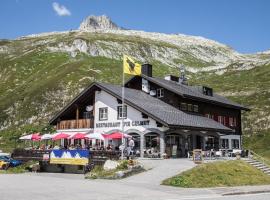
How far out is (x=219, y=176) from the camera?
2667cm

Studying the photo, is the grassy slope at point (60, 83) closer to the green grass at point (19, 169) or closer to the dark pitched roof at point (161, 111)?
the dark pitched roof at point (161, 111)

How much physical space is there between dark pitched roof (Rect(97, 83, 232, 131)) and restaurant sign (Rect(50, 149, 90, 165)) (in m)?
7.45

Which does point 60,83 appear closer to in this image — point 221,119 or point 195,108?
point 221,119

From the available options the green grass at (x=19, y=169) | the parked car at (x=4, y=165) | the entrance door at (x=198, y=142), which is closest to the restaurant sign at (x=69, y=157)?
the green grass at (x=19, y=169)

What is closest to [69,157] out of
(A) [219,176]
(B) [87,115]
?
(B) [87,115]

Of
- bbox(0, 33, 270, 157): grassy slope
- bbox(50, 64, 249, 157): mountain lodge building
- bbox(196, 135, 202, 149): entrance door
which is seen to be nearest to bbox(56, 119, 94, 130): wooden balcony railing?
bbox(50, 64, 249, 157): mountain lodge building

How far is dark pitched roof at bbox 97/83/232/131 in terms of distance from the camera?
38594mm

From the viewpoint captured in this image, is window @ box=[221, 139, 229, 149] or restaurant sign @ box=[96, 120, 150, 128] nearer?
restaurant sign @ box=[96, 120, 150, 128]

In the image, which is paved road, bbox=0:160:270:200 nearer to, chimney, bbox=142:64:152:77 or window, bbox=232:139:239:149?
chimney, bbox=142:64:152:77

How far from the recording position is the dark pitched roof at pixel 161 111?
127 feet

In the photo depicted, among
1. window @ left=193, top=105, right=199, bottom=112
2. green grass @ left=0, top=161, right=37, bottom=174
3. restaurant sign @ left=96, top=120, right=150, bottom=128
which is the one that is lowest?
green grass @ left=0, top=161, right=37, bottom=174

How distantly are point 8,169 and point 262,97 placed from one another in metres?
55.8

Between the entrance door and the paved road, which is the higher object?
the entrance door

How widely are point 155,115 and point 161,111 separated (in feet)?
9.17
